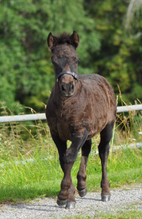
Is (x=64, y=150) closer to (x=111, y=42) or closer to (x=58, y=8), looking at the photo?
(x=58, y=8)

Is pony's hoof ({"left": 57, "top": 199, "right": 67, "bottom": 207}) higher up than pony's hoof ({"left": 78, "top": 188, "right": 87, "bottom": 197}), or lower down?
higher up

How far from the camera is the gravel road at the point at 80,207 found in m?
6.11

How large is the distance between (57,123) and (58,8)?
22740 millimetres

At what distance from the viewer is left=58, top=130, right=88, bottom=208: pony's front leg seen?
6.25 metres

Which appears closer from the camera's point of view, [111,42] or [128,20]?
[128,20]

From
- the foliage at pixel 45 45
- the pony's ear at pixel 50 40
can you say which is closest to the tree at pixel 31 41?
the foliage at pixel 45 45

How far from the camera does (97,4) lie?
1400 inches

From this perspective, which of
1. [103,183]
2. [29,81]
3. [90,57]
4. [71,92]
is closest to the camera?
[71,92]

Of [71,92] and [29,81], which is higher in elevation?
[71,92]

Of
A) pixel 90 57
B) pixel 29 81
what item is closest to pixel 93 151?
pixel 29 81

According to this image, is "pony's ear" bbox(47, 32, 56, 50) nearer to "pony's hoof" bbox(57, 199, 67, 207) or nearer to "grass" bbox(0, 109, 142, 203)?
"pony's hoof" bbox(57, 199, 67, 207)

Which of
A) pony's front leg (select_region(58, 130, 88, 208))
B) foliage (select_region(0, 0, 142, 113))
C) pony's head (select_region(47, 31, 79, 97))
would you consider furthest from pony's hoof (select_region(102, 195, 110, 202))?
foliage (select_region(0, 0, 142, 113))

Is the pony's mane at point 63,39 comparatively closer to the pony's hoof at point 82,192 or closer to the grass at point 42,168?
the pony's hoof at point 82,192

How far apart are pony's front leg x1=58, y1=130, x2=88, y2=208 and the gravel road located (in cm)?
16
